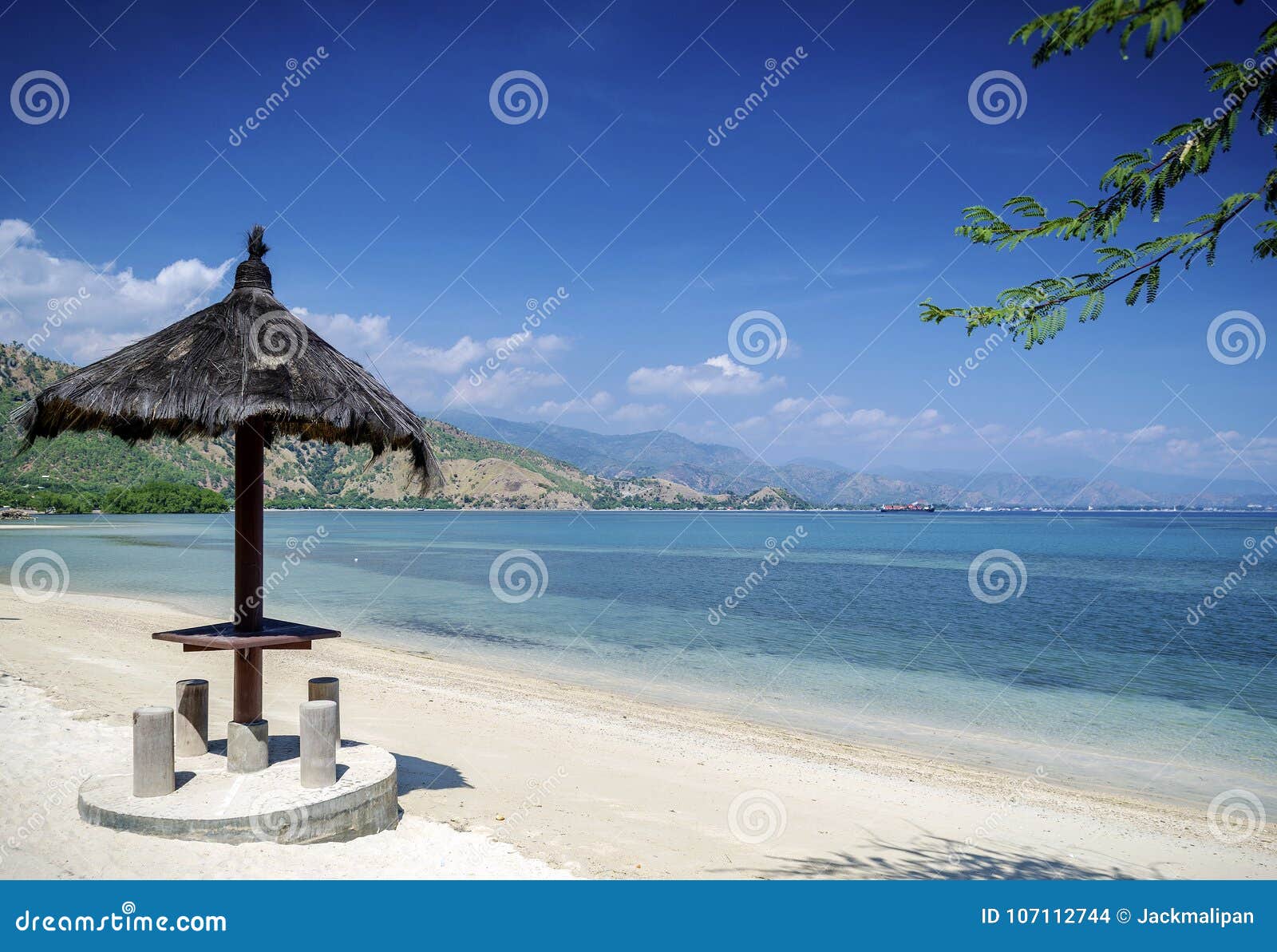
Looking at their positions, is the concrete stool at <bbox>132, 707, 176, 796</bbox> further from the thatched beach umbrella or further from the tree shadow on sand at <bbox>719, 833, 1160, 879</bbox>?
the tree shadow on sand at <bbox>719, 833, 1160, 879</bbox>

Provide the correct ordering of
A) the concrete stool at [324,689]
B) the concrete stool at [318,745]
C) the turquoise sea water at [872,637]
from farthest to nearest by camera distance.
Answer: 1. the turquoise sea water at [872,637]
2. the concrete stool at [324,689]
3. the concrete stool at [318,745]

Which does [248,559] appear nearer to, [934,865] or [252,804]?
[252,804]

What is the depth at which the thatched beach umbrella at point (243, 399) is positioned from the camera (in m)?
5.12

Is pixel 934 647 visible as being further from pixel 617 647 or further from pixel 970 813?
pixel 970 813

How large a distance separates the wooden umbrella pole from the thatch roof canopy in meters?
0.19

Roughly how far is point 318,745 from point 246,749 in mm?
692

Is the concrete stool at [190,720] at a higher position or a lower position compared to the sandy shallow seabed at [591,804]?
higher

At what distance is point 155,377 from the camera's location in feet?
17.1

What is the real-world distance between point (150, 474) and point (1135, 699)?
108186mm

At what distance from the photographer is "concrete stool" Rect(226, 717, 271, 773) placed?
5.40m

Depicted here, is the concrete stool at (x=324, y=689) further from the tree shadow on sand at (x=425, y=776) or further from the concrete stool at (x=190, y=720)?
the tree shadow on sand at (x=425, y=776)

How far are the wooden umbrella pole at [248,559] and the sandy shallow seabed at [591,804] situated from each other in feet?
3.74

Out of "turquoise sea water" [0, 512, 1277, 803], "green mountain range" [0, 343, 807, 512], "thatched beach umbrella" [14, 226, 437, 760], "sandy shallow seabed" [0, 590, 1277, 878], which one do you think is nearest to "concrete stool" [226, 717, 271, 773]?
"thatched beach umbrella" [14, 226, 437, 760]

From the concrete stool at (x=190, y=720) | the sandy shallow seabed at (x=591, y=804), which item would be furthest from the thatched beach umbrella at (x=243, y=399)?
the sandy shallow seabed at (x=591, y=804)
